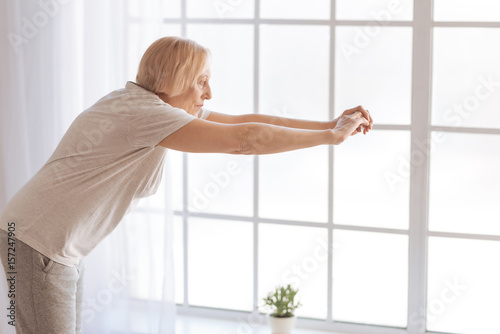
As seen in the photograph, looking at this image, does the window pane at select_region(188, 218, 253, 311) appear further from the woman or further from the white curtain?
the woman

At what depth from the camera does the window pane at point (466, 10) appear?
2844 millimetres

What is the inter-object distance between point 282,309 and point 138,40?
1.27m

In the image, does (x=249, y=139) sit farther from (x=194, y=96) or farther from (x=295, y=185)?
(x=295, y=185)

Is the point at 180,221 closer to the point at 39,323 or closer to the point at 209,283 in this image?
the point at 209,283

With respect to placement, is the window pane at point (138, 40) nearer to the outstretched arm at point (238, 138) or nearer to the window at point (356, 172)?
the window at point (356, 172)

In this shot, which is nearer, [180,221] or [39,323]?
[39,323]

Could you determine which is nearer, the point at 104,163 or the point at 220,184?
the point at 104,163

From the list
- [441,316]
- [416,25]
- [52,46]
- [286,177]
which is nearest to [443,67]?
[416,25]

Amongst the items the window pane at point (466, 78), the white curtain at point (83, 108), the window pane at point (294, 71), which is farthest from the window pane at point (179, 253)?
the window pane at point (466, 78)

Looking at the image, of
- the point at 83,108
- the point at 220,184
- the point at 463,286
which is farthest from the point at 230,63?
the point at 463,286

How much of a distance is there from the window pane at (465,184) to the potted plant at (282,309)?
67 centimetres

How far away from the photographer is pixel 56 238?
2.14 m

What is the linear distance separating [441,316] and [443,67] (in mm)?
1043

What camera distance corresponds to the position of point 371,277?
10.5ft
